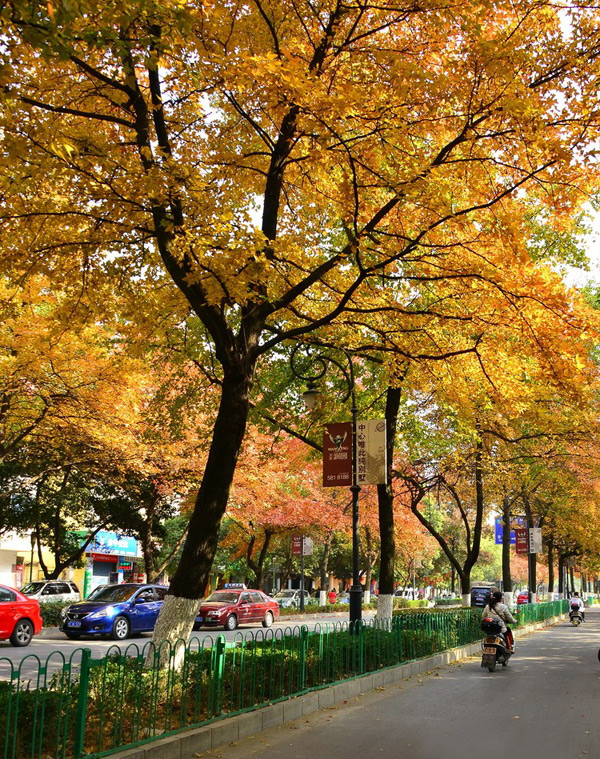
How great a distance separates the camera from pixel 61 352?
55.5ft

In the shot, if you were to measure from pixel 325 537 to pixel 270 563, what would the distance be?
2162cm

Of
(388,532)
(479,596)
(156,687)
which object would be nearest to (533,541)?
(388,532)

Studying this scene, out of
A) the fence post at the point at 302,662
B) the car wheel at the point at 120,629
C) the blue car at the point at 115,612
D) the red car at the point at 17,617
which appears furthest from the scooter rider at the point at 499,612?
the car wheel at the point at 120,629

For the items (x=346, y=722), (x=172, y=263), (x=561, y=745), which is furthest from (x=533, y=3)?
(x=346, y=722)

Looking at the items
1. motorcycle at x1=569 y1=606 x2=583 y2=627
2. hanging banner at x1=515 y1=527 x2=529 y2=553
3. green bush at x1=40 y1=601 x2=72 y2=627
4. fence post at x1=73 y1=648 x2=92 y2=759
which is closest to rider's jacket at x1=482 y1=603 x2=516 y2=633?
fence post at x1=73 y1=648 x2=92 y2=759

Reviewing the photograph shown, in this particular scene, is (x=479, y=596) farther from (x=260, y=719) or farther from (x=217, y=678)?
(x=217, y=678)

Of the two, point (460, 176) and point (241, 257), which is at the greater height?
point (460, 176)

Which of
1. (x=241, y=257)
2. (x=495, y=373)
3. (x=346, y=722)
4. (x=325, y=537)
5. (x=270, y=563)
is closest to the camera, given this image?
(x=241, y=257)

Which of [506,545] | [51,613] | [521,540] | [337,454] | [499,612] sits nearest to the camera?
[337,454]

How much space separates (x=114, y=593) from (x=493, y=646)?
12.3 m

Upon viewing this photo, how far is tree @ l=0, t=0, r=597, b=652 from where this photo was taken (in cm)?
734

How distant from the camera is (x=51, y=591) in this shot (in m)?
26.5

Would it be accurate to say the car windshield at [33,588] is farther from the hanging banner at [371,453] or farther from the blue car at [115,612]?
the hanging banner at [371,453]

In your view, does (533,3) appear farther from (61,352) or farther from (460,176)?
(61,352)
